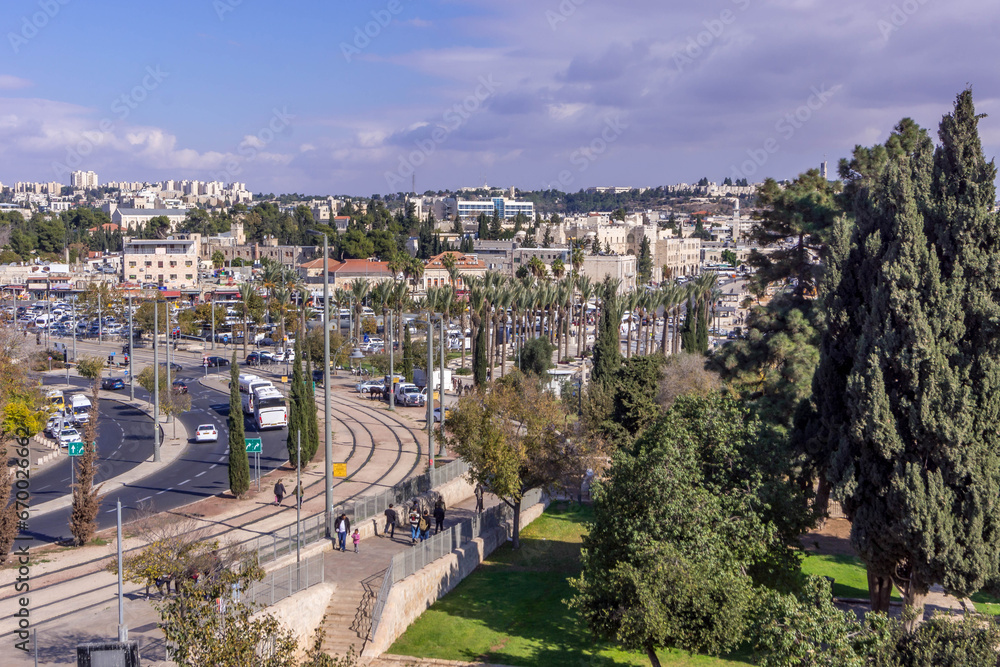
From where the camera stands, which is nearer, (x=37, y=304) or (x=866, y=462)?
(x=866, y=462)

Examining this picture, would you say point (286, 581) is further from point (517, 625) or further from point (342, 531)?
point (517, 625)

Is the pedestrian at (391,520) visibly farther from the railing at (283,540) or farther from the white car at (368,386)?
the white car at (368,386)

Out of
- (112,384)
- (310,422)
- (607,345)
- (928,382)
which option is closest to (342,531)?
(310,422)

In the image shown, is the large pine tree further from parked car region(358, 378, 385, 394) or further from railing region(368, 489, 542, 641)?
parked car region(358, 378, 385, 394)

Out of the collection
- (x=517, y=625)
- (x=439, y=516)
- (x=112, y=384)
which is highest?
(x=439, y=516)

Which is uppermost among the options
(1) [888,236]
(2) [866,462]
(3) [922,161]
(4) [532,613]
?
(3) [922,161]

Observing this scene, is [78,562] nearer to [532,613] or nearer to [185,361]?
[532,613]

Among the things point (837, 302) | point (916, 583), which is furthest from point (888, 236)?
point (916, 583)
